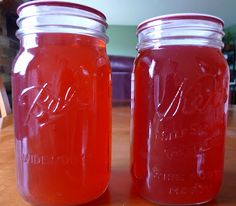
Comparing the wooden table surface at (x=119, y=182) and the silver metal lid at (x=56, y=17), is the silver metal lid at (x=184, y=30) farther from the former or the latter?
the wooden table surface at (x=119, y=182)

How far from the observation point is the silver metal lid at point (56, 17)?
282 millimetres

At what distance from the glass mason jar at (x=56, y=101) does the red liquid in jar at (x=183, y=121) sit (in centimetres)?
8

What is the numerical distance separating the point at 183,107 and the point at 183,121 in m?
0.02

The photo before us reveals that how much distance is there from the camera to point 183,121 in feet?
1.00

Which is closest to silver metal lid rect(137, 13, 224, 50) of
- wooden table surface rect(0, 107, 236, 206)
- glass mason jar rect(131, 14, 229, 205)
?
glass mason jar rect(131, 14, 229, 205)

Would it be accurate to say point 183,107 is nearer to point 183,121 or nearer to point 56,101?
point 183,121

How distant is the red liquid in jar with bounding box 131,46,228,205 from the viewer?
0.30 meters

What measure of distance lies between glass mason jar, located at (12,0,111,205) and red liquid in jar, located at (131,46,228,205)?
3.0 inches

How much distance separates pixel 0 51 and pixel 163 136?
81.6 inches

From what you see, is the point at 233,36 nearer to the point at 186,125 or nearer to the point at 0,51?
the point at 0,51

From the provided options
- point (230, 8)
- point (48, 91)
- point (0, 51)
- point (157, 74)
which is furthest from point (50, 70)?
point (230, 8)

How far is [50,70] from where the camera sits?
0.29 m

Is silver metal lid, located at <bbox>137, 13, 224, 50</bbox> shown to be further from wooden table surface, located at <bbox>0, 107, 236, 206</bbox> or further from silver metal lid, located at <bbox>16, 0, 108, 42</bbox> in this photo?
wooden table surface, located at <bbox>0, 107, 236, 206</bbox>

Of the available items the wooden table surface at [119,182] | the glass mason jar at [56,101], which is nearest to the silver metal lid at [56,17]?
the glass mason jar at [56,101]
